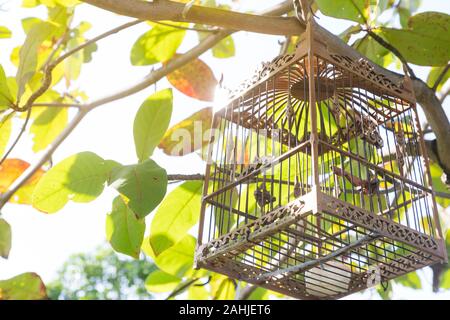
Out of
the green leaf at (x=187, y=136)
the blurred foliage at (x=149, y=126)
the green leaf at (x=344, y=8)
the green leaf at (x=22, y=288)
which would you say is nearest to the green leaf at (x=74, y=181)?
the blurred foliage at (x=149, y=126)

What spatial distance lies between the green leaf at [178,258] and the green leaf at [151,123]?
0.41 m

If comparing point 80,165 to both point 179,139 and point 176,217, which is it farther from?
point 179,139

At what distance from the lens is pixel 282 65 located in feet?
4.09

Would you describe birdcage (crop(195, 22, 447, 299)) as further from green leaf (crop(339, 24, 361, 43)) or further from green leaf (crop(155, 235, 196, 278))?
green leaf (crop(155, 235, 196, 278))

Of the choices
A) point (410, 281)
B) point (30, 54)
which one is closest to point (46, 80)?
point (30, 54)

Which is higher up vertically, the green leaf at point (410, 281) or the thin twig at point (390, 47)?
the thin twig at point (390, 47)

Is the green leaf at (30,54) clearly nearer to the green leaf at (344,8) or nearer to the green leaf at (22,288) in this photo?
the green leaf at (22,288)

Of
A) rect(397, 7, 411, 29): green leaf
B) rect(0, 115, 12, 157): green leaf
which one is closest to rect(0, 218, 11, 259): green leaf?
rect(0, 115, 12, 157): green leaf

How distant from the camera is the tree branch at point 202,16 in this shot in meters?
1.21

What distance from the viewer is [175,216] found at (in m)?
1.50

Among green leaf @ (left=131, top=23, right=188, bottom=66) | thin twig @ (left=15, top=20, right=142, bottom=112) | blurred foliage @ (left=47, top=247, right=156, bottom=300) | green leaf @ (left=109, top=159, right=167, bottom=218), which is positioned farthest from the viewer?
blurred foliage @ (left=47, top=247, right=156, bottom=300)

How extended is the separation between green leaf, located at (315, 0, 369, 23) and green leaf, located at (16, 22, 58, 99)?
645 mm

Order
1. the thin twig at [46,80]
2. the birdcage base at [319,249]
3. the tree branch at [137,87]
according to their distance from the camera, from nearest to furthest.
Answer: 1. the birdcage base at [319,249]
2. the thin twig at [46,80]
3. the tree branch at [137,87]

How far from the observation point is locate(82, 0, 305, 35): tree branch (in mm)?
1215
